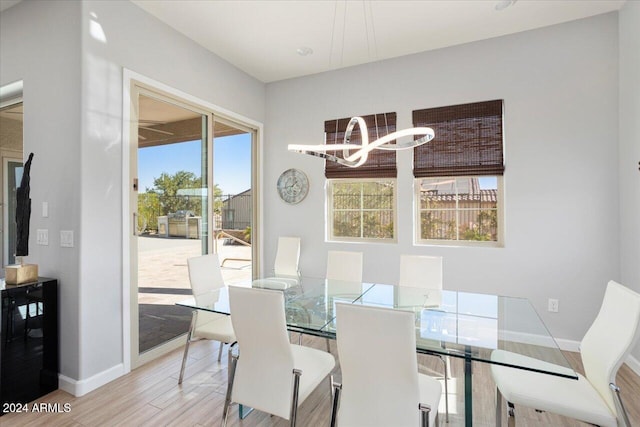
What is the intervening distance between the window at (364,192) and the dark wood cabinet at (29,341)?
9.45ft

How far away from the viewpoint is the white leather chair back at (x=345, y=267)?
3.12m

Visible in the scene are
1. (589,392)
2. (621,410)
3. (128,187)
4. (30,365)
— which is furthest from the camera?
(128,187)

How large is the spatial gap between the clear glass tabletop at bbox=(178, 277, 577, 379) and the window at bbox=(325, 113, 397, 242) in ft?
4.13

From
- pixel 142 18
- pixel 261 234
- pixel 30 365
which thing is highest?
pixel 142 18

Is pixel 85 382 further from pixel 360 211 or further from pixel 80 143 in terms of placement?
pixel 360 211

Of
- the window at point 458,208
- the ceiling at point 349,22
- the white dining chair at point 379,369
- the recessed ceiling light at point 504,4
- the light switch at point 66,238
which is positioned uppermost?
the ceiling at point 349,22

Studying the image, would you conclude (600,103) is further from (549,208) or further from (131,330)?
(131,330)

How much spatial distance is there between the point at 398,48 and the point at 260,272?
3318 millimetres

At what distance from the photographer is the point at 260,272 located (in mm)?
4398

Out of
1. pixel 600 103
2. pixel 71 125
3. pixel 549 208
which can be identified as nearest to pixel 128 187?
pixel 71 125

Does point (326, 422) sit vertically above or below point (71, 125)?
below

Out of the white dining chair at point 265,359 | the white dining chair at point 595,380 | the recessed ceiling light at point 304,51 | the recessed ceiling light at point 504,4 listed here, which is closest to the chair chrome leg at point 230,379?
the white dining chair at point 265,359

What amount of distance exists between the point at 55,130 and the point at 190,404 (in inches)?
92.7

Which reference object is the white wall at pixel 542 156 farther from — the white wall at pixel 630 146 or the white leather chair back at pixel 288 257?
the white leather chair back at pixel 288 257
